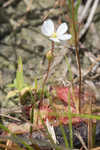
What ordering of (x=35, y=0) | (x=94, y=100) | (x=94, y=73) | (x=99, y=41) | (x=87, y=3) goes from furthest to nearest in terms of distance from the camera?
(x=35, y=0) → (x=87, y=3) → (x=99, y=41) → (x=94, y=73) → (x=94, y=100)

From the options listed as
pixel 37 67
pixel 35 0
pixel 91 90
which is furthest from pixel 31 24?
pixel 91 90

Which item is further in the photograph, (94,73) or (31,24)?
(31,24)

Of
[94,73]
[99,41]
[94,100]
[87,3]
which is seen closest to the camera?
[94,100]

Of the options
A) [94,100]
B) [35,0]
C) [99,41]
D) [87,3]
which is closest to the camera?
[94,100]

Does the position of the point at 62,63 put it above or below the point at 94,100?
above

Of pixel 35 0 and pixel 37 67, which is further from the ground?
pixel 35 0

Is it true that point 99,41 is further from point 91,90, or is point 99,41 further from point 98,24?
point 91,90

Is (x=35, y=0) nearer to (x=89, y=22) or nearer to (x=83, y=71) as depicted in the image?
(x=89, y=22)

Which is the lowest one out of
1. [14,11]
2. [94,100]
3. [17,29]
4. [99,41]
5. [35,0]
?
[94,100]

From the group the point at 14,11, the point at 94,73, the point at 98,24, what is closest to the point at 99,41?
the point at 98,24
